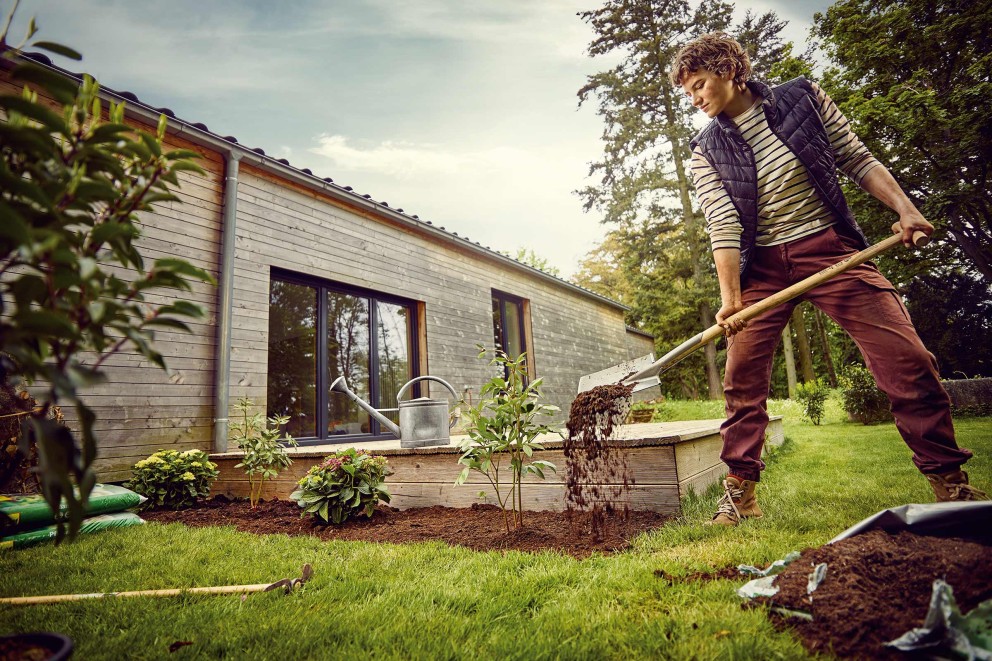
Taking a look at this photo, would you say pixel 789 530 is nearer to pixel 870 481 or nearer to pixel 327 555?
pixel 870 481

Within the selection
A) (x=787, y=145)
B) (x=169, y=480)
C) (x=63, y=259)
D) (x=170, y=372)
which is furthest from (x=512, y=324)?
(x=63, y=259)

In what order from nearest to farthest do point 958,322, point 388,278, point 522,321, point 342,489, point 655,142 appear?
point 342,489, point 388,278, point 522,321, point 958,322, point 655,142

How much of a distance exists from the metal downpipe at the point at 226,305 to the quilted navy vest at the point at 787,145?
153 inches

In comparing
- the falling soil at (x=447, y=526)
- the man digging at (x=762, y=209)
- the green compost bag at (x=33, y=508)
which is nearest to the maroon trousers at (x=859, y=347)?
the man digging at (x=762, y=209)

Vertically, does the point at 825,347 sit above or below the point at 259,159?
below

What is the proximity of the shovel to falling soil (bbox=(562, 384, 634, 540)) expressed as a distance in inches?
7.5

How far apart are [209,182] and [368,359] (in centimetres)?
235

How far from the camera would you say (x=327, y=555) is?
2.06m

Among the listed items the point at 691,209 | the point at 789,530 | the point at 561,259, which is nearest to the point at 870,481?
the point at 789,530

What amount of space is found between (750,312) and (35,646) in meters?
2.28

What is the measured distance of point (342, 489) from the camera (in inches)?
109

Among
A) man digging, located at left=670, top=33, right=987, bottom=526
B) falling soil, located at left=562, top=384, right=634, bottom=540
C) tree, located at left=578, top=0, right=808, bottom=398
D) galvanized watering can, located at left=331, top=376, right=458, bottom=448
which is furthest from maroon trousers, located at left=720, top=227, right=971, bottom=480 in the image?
tree, located at left=578, top=0, right=808, bottom=398

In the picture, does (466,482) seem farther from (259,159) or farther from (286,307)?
(259,159)

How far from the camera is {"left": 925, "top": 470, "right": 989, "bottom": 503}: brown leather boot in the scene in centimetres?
156
